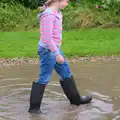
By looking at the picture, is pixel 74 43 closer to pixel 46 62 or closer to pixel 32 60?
pixel 32 60

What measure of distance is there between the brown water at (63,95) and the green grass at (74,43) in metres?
1.04

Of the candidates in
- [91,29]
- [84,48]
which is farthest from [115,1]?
[84,48]

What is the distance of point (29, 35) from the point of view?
40.5 feet

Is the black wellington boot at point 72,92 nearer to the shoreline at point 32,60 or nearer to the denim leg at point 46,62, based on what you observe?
the denim leg at point 46,62

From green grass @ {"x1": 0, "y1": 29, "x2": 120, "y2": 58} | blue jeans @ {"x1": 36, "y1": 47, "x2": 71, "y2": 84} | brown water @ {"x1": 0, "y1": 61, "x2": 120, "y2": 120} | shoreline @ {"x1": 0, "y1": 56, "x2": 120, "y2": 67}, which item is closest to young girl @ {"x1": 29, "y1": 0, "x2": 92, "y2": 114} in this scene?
blue jeans @ {"x1": 36, "y1": 47, "x2": 71, "y2": 84}

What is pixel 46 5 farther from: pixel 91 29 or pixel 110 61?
pixel 91 29

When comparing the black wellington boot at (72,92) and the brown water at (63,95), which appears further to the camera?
the black wellington boot at (72,92)

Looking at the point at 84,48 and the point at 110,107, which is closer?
the point at 110,107

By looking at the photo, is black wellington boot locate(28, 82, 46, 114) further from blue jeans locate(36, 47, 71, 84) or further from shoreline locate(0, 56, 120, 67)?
shoreline locate(0, 56, 120, 67)

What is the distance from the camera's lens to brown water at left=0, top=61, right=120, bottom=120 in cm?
530

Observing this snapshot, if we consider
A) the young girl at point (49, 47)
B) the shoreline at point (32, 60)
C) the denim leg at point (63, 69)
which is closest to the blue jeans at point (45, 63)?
the young girl at point (49, 47)

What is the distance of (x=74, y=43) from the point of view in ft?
36.0

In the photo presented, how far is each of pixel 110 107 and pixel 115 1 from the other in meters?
9.46

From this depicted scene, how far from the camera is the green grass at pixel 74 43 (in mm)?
9719
